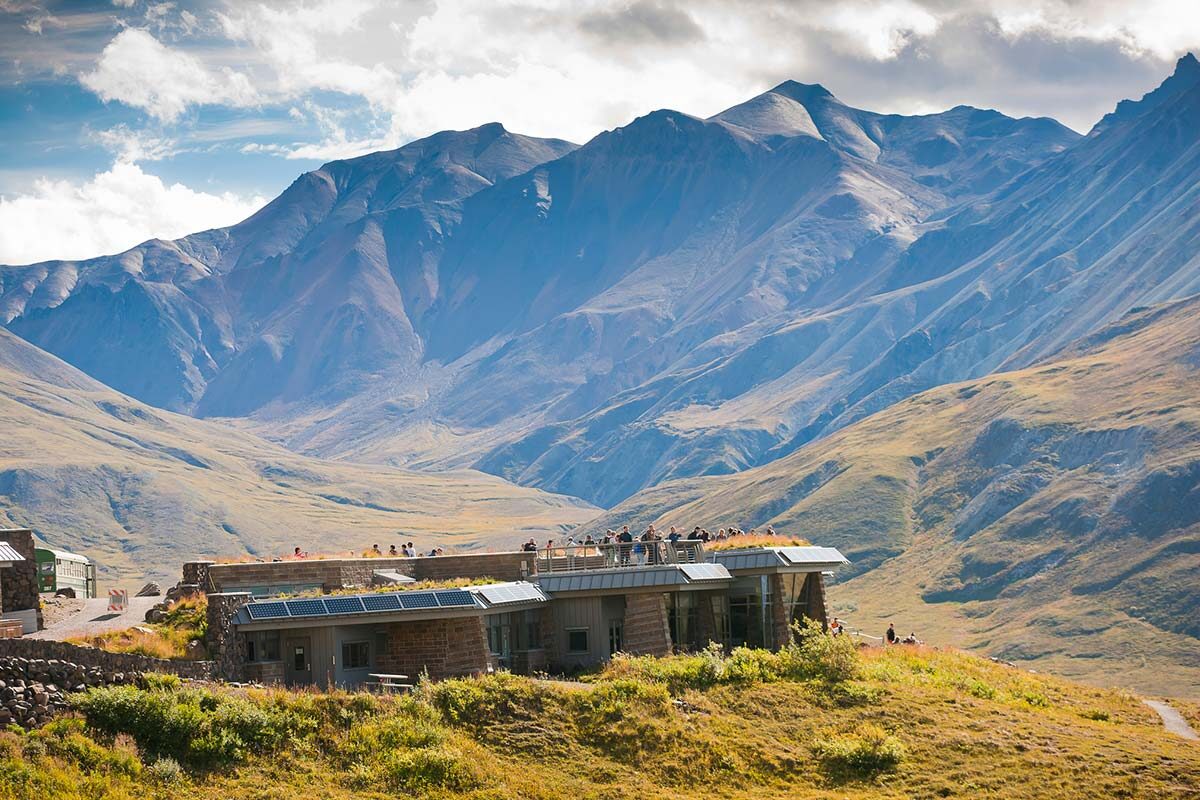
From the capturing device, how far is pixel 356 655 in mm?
57625

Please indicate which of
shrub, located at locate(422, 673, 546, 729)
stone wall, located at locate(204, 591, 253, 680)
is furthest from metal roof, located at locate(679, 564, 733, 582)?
stone wall, located at locate(204, 591, 253, 680)

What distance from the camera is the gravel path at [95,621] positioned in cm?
5591

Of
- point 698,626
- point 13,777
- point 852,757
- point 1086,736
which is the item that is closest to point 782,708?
point 852,757

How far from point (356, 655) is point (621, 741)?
40.1 ft

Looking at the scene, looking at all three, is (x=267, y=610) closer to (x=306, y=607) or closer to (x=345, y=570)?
(x=306, y=607)

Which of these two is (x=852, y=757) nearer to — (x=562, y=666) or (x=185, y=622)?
(x=562, y=666)

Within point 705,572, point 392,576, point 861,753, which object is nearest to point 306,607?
point 392,576

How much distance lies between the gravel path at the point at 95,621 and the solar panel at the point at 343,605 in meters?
6.97

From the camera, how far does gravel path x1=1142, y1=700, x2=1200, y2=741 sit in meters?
58.3

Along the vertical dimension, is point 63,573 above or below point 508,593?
above

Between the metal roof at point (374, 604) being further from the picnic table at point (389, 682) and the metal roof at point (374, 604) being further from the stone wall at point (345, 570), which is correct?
the stone wall at point (345, 570)

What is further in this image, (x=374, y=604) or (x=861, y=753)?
(x=374, y=604)

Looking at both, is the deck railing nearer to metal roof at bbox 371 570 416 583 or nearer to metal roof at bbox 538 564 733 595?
metal roof at bbox 538 564 733 595

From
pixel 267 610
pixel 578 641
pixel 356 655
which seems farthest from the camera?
pixel 578 641
